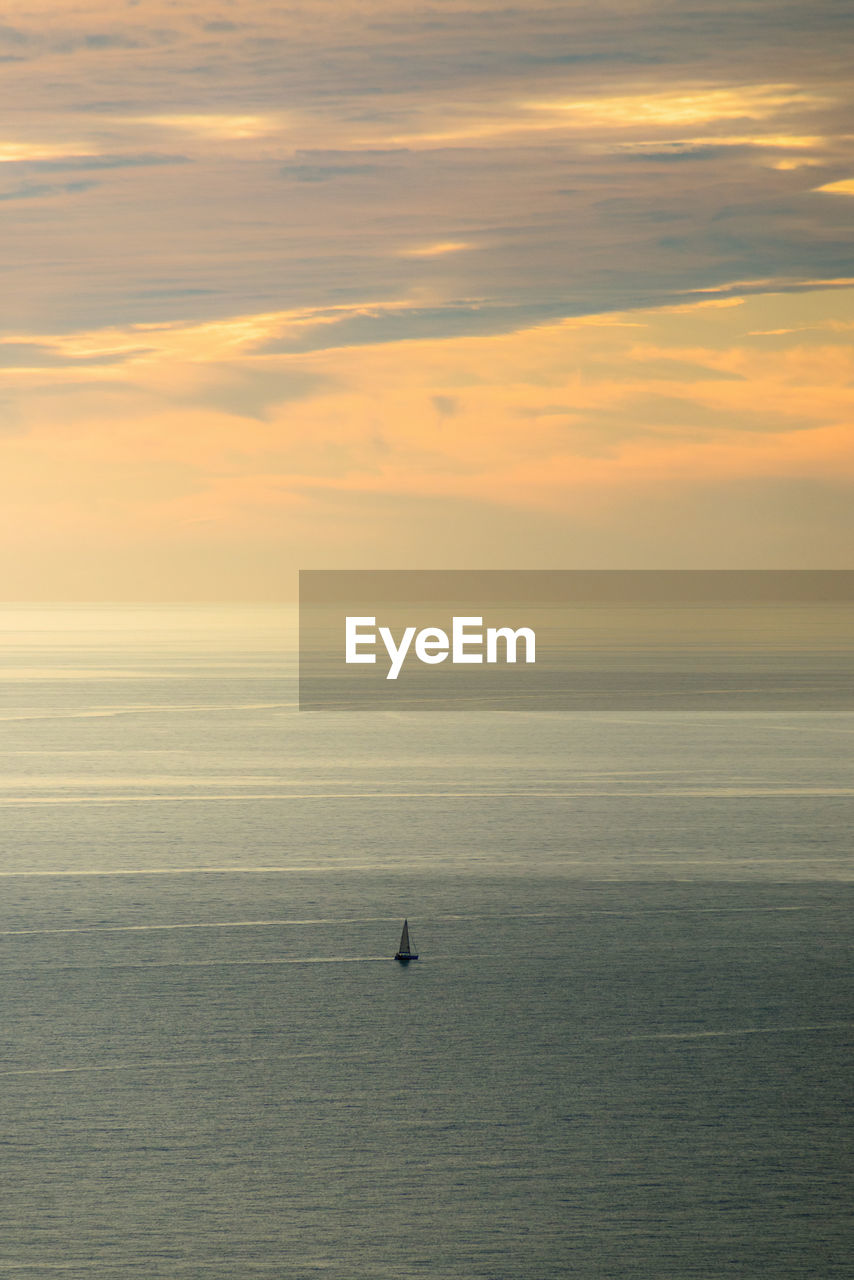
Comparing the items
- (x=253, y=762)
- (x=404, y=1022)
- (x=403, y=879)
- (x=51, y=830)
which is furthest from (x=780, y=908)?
(x=253, y=762)

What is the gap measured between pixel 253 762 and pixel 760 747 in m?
25.1

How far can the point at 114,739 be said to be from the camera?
79250 mm

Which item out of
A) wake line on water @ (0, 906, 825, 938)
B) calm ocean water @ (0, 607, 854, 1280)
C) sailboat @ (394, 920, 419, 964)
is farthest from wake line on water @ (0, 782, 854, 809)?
sailboat @ (394, 920, 419, 964)

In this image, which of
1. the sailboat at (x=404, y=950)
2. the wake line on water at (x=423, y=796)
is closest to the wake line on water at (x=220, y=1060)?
the sailboat at (x=404, y=950)

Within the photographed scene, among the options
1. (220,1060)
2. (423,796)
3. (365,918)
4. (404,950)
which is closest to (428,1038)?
(220,1060)

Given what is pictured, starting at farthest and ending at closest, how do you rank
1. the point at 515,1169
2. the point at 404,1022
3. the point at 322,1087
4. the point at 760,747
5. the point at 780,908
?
1. the point at 760,747
2. the point at 780,908
3. the point at 404,1022
4. the point at 322,1087
5. the point at 515,1169

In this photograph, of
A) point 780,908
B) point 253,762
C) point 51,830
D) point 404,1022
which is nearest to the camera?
point 404,1022

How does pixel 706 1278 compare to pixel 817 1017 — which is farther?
pixel 817 1017

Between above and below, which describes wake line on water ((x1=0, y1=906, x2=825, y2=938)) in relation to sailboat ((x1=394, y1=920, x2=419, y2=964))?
below

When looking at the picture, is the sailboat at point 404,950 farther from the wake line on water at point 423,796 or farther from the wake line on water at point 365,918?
the wake line on water at point 423,796

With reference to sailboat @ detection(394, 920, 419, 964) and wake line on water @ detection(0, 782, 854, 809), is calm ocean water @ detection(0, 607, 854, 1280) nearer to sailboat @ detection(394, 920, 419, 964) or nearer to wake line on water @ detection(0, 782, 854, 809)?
sailboat @ detection(394, 920, 419, 964)

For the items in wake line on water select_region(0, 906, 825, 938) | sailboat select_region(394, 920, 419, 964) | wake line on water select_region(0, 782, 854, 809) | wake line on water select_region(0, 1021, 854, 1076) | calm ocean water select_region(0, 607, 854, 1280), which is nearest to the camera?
calm ocean water select_region(0, 607, 854, 1280)

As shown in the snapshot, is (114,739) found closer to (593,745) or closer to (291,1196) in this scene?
(593,745)

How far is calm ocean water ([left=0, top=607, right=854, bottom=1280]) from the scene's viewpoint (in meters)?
16.8
